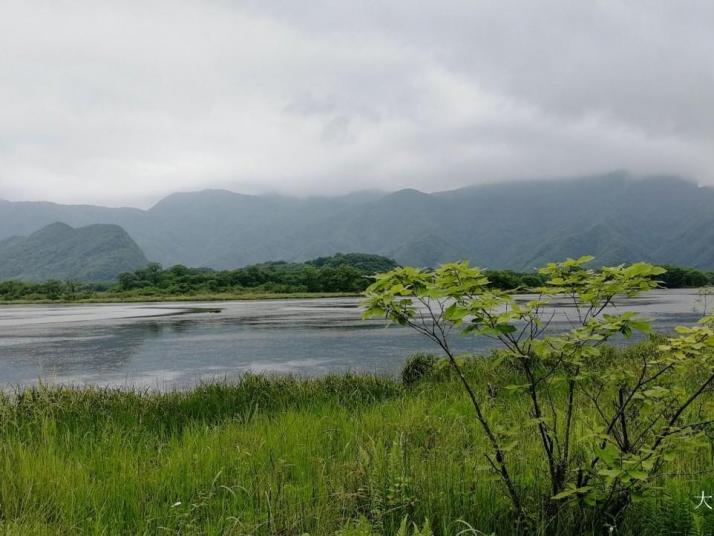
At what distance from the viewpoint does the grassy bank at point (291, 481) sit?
491cm

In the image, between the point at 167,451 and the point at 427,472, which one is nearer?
the point at 427,472

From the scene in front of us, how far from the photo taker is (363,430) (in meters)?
7.78

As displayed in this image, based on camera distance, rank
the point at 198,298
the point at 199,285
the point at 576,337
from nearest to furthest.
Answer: the point at 576,337 < the point at 198,298 < the point at 199,285

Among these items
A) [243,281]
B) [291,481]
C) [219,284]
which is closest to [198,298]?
[219,284]

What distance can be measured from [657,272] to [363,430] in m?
5.15

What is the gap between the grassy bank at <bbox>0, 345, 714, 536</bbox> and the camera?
16.1 feet

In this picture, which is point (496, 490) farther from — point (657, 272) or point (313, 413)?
point (313, 413)

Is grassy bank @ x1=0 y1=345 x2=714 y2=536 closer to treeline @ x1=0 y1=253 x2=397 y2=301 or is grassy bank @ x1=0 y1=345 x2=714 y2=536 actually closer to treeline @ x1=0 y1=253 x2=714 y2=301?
treeline @ x1=0 y1=253 x2=397 y2=301

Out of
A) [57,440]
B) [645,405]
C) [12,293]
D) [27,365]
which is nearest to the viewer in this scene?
[645,405]

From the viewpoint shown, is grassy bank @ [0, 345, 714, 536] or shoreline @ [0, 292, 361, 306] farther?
shoreline @ [0, 292, 361, 306]

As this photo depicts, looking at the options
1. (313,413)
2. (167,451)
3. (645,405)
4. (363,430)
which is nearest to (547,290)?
(645,405)

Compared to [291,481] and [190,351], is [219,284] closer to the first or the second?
[190,351]

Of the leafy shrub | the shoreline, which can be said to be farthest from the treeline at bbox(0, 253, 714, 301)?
the leafy shrub

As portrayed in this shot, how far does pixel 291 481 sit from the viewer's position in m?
6.02
